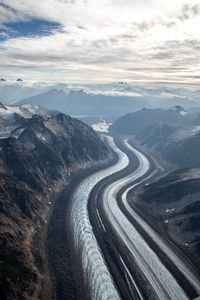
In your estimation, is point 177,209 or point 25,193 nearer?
point 25,193

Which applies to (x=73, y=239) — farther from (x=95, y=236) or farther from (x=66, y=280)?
(x=66, y=280)

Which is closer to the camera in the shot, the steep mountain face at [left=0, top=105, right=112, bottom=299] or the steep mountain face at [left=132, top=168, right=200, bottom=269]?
the steep mountain face at [left=0, top=105, right=112, bottom=299]

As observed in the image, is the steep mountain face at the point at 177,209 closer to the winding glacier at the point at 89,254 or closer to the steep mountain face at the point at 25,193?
the winding glacier at the point at 89,254

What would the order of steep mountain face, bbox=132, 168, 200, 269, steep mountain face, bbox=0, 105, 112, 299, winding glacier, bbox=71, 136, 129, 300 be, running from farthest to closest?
1. steep mountain face, bbox=132, 168, 200, 269
2. winding glacier, bbox=71, 136, 129, 300
3. steep mountain face, bbox=0, 105, 112, 299

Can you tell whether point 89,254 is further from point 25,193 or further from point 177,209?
point 177,209

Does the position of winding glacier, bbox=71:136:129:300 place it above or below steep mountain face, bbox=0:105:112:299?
below

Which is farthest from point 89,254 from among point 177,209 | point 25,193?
point 177,209

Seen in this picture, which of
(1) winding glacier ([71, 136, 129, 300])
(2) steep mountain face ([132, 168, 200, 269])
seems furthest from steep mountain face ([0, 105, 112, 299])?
(2) steep mountain face ([132, 168, 200, 269])

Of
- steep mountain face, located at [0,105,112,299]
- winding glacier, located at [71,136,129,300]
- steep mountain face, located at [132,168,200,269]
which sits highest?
steep mountain face, located at [0,105,112,299]

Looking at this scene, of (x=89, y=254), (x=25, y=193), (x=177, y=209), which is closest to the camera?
(x=89, y=254)

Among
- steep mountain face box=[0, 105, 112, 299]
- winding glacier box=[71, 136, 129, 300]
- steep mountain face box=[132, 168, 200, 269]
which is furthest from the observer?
steep mountain face box=[132, 168, 200, 269]

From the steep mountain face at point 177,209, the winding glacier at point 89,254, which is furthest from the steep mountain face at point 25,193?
the steep mountain face at point 177,209

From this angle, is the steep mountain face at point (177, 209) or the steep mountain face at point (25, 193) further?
the steep mountain face at point (177, 209)

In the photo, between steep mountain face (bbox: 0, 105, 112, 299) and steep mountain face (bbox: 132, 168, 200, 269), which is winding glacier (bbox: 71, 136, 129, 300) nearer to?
steep mountain face (bbox: 0, 105, 112, 299)
